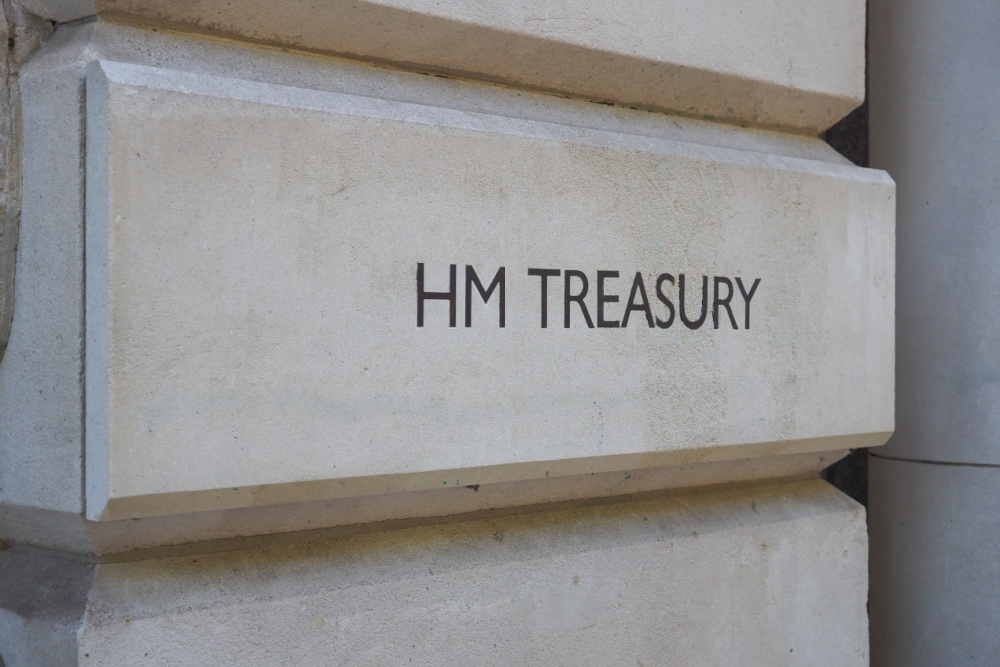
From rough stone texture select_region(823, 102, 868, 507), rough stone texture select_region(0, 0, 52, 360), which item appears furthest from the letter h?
rough stone texture select_region(823, 102, 868, 507)

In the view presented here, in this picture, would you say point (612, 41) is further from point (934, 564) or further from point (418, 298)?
point (934, 564)

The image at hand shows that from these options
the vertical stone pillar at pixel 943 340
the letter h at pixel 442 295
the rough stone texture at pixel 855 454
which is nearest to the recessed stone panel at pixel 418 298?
the letter h at pixel 442 295

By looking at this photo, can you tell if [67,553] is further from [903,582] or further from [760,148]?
[903,582]

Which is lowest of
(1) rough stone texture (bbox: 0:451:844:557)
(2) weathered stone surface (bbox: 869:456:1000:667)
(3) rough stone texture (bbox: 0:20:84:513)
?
(2) weathered stone surface (bbox: 869:456:1000:667)

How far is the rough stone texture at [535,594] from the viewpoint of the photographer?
6.82 ft

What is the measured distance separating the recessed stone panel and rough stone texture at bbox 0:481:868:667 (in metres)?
0.18

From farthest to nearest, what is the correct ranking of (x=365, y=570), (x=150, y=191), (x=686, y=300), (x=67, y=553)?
(x=686, y=300) < (x=365, y=570) < (x=67, y=553) < (x=150, y=191)

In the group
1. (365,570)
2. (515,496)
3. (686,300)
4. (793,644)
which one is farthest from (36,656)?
(793,644)

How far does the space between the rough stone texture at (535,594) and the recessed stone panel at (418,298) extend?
0.18m

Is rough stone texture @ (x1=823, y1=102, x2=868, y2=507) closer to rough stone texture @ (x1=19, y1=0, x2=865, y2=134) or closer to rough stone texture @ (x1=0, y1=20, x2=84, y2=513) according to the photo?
rough stone texture @ (x1=19, y1=0, x2=865, y2=134)

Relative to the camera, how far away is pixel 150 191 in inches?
76.6

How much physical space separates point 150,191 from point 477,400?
32.6 inches

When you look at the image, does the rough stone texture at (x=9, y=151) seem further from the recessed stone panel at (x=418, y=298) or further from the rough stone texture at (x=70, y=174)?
the recessed stone panel at (x=418, y=298)

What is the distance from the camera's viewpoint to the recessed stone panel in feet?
6.38
